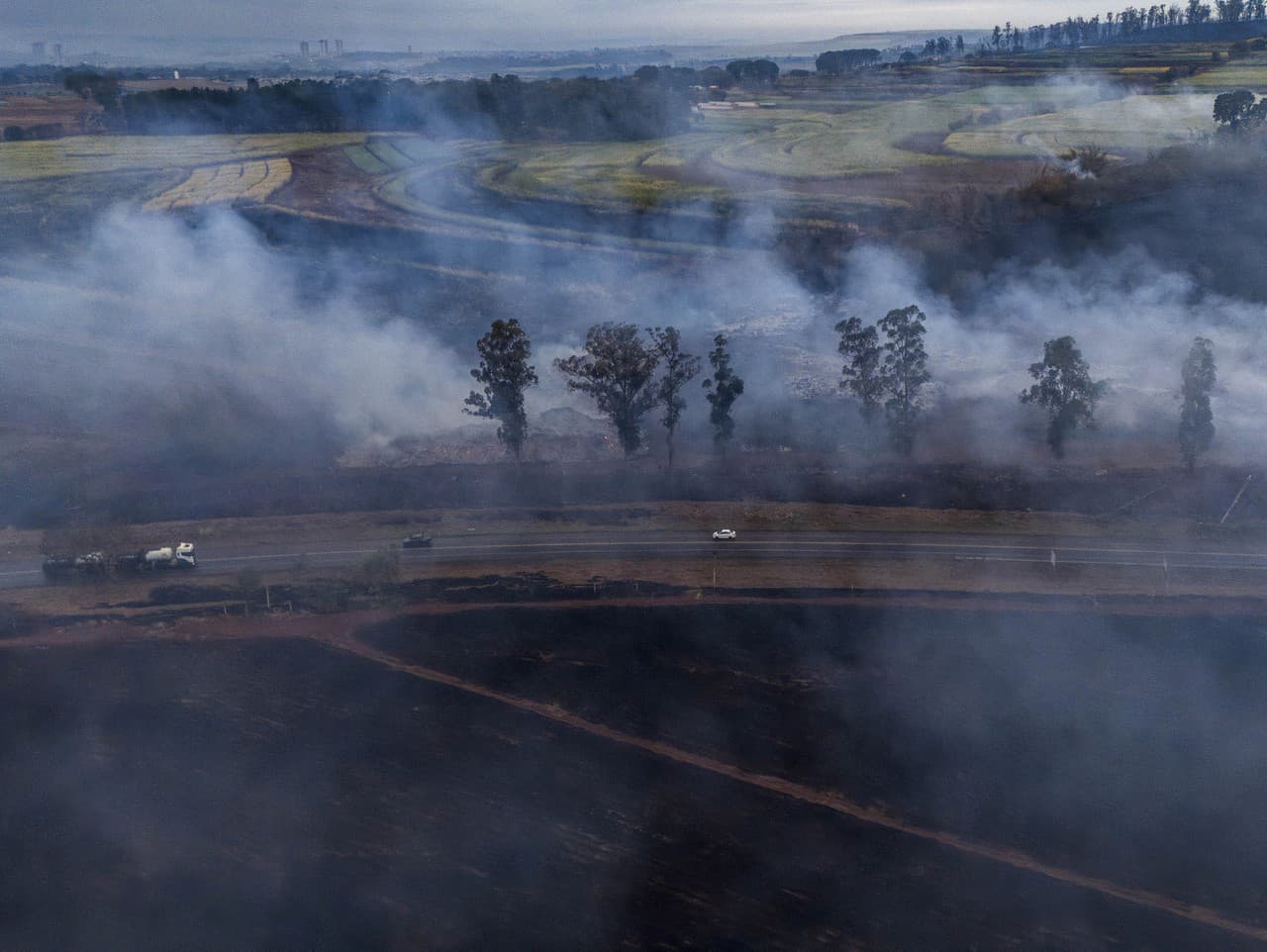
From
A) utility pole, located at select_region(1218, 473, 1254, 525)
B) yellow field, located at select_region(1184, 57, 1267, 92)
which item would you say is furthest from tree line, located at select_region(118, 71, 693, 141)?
utility pole, located at select_region(1218, 473, 1254, 525)

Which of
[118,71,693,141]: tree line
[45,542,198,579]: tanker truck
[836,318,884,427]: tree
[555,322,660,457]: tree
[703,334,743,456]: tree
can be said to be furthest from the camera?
[118,71,693,141]: tree line

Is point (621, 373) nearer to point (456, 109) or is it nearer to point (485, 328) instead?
point (485, 328)

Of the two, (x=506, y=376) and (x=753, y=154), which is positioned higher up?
(x=753, y=154)

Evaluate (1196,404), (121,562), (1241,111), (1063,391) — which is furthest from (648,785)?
(1241,111)

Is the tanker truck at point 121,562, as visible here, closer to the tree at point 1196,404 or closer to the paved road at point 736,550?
the paved road at point 736,550

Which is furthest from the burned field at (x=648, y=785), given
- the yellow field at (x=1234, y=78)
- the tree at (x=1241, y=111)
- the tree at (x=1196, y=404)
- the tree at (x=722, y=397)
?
the yellow field at (x=1234, y=78)

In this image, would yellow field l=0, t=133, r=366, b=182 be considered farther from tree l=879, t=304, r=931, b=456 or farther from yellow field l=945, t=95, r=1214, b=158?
tree l=879, t=304, r=931, b=456
